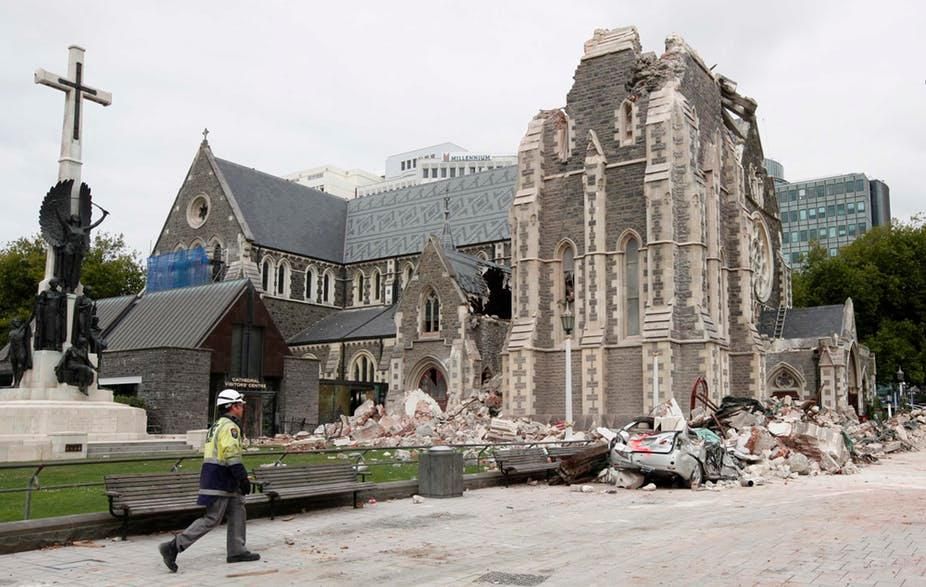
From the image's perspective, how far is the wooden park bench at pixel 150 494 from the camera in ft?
30.3

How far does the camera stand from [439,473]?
1373 cm

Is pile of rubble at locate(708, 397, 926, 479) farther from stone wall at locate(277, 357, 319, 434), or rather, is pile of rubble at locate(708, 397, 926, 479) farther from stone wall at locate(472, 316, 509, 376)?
stone wall at locate(277, 357, 319, 434)

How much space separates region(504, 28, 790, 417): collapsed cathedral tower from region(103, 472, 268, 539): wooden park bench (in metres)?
18.6

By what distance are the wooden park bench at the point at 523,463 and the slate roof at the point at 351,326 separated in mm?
23631

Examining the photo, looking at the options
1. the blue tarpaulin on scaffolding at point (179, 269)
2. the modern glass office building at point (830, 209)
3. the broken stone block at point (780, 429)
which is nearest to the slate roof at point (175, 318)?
the blue tarpaulin on scaffolding at point (179, 269)

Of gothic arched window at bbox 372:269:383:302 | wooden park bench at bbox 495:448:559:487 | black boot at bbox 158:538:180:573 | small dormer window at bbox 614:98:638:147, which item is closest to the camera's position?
black boot at bbox 158:538:180:573

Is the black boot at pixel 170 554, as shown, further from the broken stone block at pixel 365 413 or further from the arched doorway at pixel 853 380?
the arched doorway at pixel 853 380

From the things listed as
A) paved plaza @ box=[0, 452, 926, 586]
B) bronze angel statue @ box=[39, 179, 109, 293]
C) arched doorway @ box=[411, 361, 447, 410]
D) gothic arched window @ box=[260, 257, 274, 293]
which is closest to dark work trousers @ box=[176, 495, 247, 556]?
paved plaza @ box=[0, 452, 926, 586]

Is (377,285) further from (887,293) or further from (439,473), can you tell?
(439,473)

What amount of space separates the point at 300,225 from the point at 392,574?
1654 inches

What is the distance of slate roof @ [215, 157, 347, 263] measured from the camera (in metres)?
45.5

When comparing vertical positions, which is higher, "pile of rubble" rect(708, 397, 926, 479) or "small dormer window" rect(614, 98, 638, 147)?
Result: "small dormer window" rect(614, 98, 638, 147)

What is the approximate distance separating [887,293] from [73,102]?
148 feet

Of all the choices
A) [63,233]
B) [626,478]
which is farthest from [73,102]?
[626,478]
